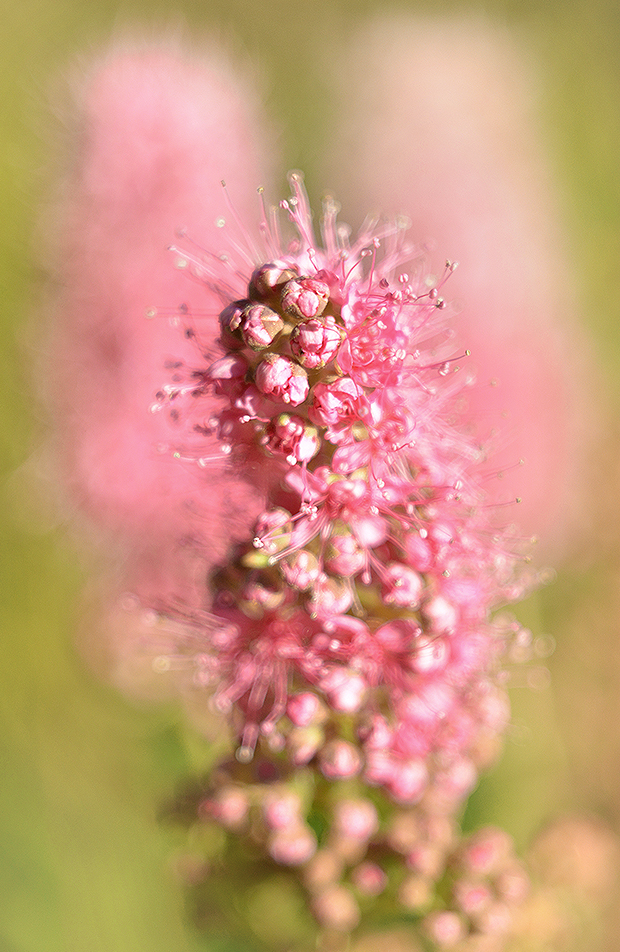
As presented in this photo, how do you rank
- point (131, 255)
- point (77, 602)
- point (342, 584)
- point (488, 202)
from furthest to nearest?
point (488, 202), point (77, 602), point (131, 255), point (342, 584)

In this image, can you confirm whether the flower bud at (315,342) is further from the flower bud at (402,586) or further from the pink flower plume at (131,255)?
the pink flower plume at (131,255)

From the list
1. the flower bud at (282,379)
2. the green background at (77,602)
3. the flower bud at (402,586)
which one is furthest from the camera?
the green background at (77,602)

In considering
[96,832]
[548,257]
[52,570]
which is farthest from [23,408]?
[548,257]

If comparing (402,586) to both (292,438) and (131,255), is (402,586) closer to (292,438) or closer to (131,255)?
(292,438)

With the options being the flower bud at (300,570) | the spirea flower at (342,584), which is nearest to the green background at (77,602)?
the spirea flower at (342,584)

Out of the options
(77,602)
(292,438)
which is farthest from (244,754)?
(77,602)

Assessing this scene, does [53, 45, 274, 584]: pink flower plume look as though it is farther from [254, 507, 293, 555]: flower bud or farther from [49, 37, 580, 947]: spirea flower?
[254, 507, 293, 555]: flower bud

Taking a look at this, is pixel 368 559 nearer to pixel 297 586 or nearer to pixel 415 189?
pixel 297 586
